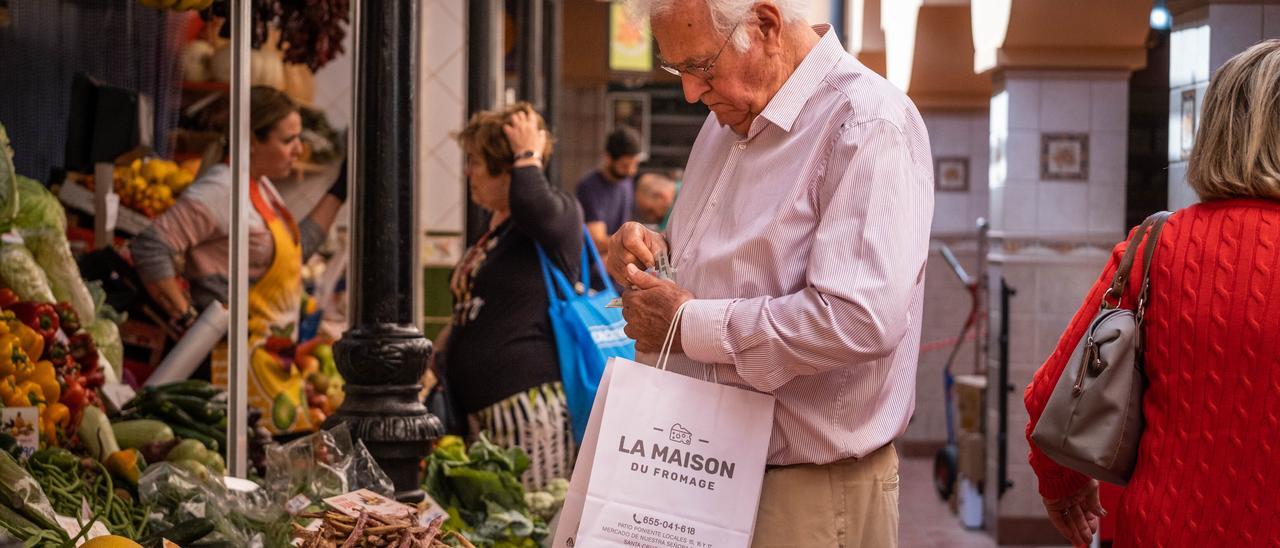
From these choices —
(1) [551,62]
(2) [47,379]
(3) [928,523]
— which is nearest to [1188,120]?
(2) [47,379]

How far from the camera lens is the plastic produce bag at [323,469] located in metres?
3.42

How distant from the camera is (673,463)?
2.14 meters

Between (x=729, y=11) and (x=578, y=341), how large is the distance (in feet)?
7.42

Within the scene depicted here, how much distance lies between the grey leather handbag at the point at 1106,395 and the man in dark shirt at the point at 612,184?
23.0 feet

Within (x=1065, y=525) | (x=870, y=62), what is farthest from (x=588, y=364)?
(x=870, y=62)

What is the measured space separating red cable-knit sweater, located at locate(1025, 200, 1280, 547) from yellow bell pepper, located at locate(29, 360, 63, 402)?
2828 mm

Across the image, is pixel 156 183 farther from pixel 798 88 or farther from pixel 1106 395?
pixel 1106 395

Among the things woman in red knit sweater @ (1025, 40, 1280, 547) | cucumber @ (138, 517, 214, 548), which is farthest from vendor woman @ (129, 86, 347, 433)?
woman in red knit sweater @ (1025, 40, 1280, 547)

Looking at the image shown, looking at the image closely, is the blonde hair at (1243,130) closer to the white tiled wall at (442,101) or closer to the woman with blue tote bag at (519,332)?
the woman with blue tote bag at (519,332)

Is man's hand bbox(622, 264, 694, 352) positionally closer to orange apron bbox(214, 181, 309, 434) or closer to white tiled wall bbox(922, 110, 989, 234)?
orange apron bbox(214, 181, 309, 434)

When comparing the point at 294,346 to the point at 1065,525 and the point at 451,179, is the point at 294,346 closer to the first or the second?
the point at 451,179

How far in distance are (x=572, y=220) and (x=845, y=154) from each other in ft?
7.86

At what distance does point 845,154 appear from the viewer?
213cm

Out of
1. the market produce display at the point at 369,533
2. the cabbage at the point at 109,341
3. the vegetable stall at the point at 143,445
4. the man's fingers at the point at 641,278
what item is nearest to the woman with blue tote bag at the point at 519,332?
the vegetable stall at the point at 143,445
